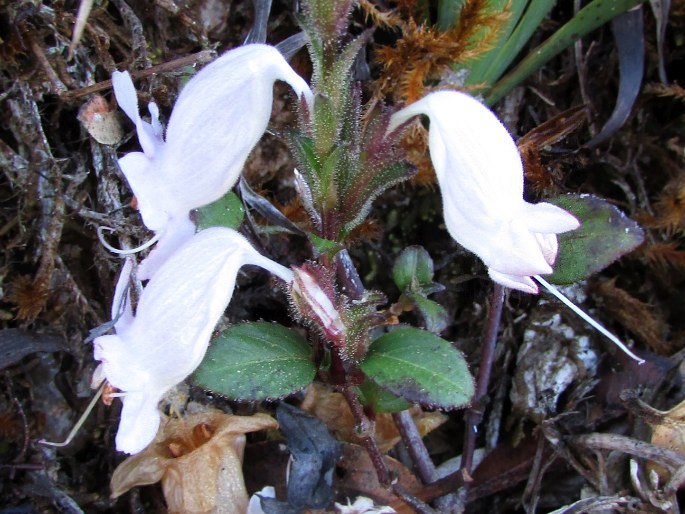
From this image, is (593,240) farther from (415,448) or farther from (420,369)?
(415,448)

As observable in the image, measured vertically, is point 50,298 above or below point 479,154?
below

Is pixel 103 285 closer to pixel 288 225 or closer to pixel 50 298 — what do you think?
pixel 50 298

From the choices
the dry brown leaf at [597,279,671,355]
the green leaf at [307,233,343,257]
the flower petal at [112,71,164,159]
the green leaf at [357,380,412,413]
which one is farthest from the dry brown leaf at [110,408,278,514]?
the dry brown leaf at [597,279,671,355]

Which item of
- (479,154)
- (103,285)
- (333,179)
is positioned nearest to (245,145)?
(333,179)

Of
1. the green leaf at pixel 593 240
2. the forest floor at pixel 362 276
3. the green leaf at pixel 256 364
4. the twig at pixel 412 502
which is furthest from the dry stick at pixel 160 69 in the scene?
the twig at pixel 412 502

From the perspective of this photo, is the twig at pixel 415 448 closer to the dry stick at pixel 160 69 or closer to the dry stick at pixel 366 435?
the dry stick at pixel 366 435

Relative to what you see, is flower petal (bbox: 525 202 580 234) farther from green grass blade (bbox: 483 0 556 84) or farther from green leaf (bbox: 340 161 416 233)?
green grass blade (bbox: 483 0 556 84)

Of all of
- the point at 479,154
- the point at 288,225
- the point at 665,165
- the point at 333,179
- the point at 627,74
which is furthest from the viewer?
the point at 665,165
